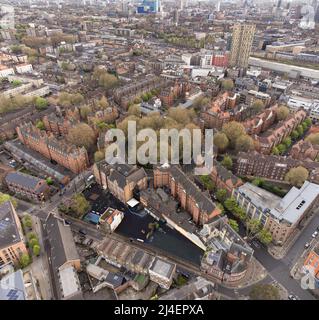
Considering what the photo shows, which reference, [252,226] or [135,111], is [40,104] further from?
[252,226]

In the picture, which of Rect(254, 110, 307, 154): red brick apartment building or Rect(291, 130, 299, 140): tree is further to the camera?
Rect(291, 130, 299, 140): tree

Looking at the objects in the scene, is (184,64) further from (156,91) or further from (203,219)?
(203,219)

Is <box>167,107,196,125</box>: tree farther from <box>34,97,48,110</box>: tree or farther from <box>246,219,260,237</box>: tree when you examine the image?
<box>34,97,48,110</box>: tree

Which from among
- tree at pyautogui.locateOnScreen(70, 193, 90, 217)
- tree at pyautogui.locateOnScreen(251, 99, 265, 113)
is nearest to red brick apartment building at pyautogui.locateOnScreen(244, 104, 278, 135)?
tree at pyautogui.locateOnScreen(251, 99, 265, 113)

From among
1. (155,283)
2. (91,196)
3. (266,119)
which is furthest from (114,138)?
(266,119)

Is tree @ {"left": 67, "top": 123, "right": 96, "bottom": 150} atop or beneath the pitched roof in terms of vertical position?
atop

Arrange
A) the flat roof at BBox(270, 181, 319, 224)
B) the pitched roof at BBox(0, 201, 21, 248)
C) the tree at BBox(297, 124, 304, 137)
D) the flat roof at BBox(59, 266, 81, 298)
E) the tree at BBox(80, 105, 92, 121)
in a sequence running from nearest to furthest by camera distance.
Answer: the flat roof at BBox(59, 266, 81, 298) → the pitched roof at BBox(0, 201, 21, 248) → the flat roof at BBox(270, 181, 319, 224) → the tree at BBox(297, 124, 304, 137) → the tree at BBox(80, 105, 92, 121)

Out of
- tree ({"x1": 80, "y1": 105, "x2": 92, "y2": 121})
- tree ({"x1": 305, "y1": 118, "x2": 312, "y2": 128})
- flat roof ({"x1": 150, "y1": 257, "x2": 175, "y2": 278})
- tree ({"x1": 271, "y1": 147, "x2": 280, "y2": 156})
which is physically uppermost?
tree ({"x1": 80, "y1": 105, "x2": 92, "y2": 121})
